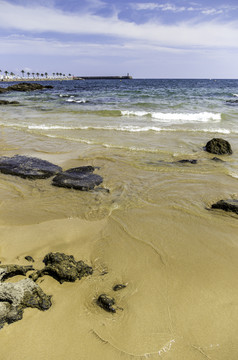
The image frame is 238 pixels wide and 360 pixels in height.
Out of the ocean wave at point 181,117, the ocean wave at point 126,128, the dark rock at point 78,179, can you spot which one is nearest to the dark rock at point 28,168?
the dark rock at point 78,179

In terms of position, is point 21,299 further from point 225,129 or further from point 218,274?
point 225,129

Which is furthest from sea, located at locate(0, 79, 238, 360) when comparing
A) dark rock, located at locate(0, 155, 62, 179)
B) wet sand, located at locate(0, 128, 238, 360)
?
dark rock, located at locate(0, 155, 62, 179)

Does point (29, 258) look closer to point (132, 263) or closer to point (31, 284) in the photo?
point (31, 284)

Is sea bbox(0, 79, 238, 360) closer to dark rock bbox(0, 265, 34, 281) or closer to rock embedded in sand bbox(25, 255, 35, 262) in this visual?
rock embedded in sand bbox(25, 255, 35, 262)

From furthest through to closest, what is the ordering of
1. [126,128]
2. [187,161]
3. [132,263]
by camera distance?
[126,128] → [187,161] → [132,263]

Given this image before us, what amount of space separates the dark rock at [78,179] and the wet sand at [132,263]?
8.2 inches

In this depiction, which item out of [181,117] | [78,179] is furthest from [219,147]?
[181,117]

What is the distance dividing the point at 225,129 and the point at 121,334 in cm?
1276

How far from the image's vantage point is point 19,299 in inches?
107

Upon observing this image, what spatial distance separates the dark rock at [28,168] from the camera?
6.36m

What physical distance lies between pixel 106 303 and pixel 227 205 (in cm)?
314

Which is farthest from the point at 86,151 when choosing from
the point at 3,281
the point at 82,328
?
the point at 82,328

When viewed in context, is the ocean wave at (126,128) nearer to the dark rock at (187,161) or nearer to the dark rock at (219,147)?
the dark rock at (219,147)

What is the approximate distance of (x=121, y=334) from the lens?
8.18ft
